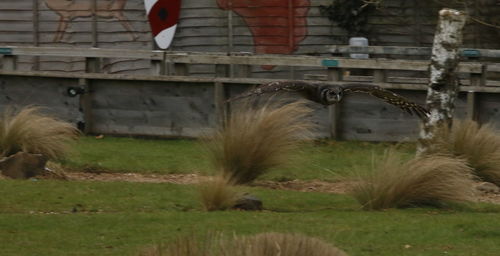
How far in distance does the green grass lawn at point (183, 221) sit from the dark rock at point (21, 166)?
0.53 m

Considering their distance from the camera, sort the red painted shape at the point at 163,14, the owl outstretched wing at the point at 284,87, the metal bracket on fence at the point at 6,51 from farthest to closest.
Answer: the red painted shape at the point at 163,14
the metal bracket on fence at the point at 6,51
the owl outstretched wing at the point at 284,87

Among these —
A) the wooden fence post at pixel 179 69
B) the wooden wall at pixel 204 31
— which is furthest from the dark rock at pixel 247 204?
the wooden wall at pixel 204 31

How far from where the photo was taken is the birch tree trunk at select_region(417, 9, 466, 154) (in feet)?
41.8

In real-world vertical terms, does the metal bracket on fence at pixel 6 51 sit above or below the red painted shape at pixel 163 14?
below

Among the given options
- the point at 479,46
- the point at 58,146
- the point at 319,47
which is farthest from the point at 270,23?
the point at 58,146

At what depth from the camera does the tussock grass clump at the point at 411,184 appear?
1133cm

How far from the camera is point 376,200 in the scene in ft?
37.2

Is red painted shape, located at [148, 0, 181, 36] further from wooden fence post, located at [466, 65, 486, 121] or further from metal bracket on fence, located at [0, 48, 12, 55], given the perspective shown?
wooden fence post, located at [466, 65, 486, 121]

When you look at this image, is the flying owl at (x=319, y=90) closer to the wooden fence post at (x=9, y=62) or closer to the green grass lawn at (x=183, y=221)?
the green grass lawn at (x=183, y=221)

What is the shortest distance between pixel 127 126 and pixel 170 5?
656cm

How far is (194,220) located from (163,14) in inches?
526

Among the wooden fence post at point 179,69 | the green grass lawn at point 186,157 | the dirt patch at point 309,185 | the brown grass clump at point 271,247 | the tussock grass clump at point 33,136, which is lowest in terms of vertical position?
the dirt patch at point 309,185

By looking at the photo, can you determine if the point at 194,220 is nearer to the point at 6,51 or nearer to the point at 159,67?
the point at 159,67

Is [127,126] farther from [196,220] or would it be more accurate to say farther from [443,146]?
[196,220]
